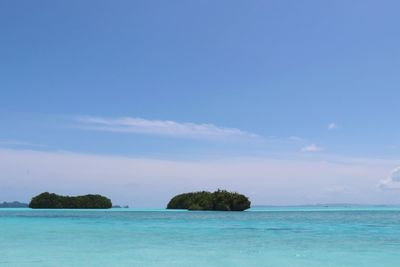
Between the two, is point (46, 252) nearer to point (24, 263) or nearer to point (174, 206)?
point (24, 263)

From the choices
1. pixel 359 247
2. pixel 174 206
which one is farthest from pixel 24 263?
pixel 174 206

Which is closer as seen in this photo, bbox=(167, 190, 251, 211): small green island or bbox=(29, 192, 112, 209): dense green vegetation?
bbox=(167, 190, 251, 211): small green island

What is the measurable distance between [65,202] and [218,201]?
201ft

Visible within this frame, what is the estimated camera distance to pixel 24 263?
19.2 meters

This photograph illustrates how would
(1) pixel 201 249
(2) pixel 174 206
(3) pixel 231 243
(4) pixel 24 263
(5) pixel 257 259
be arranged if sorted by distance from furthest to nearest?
(2) pixel 174 206 < (3) pixel 231 243 < (1) pixel 201 249 < (5) pixel 257 259 < (4) pixel 24 263

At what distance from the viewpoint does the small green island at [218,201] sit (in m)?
108

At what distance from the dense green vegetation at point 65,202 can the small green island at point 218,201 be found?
135 ft

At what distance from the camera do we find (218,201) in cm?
11112

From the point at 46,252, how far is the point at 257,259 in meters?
9.46

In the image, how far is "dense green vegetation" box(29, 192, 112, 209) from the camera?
495 ft

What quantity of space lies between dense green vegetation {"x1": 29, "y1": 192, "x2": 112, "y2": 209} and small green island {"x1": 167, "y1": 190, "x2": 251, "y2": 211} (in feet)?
135

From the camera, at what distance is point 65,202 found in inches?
5989

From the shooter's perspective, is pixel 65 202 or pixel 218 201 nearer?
pixel 218 201

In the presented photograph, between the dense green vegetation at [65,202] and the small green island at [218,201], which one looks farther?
the dense green vegetation at [65,202]
